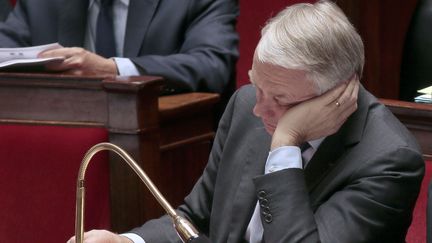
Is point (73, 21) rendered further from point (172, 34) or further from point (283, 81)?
point (283, 81)

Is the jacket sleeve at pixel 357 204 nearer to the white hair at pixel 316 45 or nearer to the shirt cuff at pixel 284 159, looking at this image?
the shirt cuff at pixel 284 159

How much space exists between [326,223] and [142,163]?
583 mm

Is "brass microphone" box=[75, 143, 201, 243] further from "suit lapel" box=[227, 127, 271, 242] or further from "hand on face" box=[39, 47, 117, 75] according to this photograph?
"hand on face" box=[39, 47, 117, 75]

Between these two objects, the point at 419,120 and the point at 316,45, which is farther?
the point at 419,120

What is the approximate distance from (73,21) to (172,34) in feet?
0.83

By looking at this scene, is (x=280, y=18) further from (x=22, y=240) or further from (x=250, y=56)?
(x=250, y=56)

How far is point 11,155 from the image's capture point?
204 cm

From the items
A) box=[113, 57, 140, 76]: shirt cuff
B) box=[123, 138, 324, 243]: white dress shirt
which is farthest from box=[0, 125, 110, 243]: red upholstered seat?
box=[123, 138, 324, 243]: white dress shirt

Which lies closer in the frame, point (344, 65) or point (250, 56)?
point (344, 65)

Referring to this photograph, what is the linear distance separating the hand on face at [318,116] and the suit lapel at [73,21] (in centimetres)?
100

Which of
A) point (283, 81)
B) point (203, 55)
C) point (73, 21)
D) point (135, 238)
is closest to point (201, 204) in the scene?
point (135, 238)

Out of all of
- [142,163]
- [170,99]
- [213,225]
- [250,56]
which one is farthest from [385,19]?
[213,225]

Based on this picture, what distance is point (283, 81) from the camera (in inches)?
58.4

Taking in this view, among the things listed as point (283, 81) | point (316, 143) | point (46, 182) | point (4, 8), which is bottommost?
point (46, 182)
